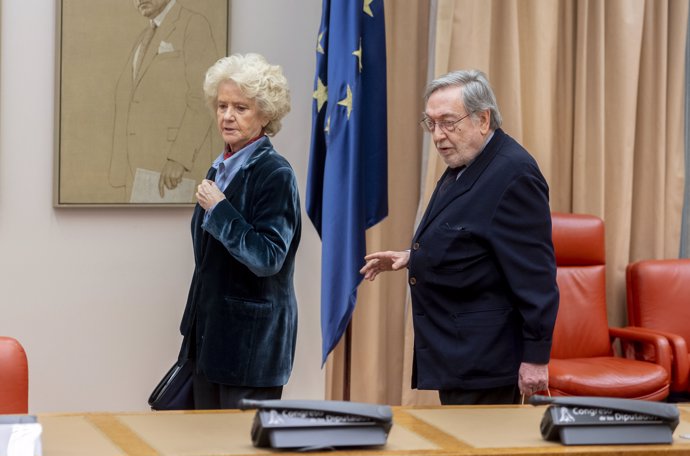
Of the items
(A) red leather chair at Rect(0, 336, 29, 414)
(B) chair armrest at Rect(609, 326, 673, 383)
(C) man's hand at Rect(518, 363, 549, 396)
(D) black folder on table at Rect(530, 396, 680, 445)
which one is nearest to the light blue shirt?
(A) red leather chair at Rect(0, 336, 29, 414)

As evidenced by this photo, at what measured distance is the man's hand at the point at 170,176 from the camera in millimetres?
4090

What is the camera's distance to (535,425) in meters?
2.16

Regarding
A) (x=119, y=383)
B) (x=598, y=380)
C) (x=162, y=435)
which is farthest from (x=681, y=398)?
(x=162, y=435)

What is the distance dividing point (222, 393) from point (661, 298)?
8.30 ft

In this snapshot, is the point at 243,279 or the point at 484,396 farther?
the point at 243,279

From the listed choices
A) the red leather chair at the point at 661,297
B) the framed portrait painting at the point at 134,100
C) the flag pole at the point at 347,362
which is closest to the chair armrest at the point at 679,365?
the red leather chair at the point at 661,297

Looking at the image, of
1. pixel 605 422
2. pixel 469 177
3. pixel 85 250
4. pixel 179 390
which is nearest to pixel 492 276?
pixel 469 177

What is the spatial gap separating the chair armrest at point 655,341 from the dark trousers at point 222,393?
203 cm

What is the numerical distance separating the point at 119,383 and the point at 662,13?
9.72 feet

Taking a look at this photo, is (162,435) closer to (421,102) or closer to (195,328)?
(195,328)

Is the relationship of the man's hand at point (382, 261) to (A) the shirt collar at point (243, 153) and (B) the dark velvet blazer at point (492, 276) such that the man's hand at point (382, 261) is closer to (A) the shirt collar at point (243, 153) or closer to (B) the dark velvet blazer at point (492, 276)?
(B) the dark velvet blazer at point (492, 276)

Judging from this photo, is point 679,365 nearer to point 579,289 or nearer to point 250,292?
point 579,289

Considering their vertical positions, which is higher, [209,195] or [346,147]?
[346,147]

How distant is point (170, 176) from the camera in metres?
4.10
